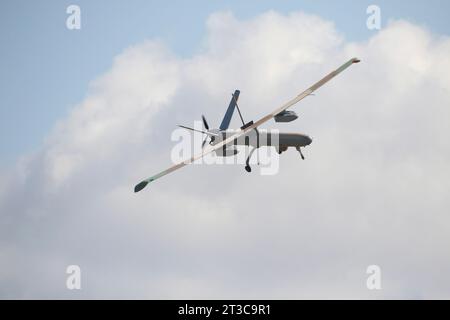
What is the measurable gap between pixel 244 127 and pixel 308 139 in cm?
609

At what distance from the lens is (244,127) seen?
6206 centimetres
